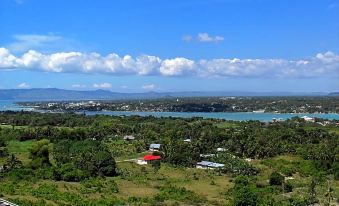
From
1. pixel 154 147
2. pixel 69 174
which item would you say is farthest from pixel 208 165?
pixel 69 174

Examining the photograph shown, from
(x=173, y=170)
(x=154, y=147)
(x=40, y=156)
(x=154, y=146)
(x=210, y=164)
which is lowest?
(x=173, y=170)

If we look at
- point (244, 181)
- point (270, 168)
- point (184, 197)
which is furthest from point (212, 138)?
point (184, 197)

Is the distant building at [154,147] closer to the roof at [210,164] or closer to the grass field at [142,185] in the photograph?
the grass field at [142,185]

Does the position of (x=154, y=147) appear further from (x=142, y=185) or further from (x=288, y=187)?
(x=288, y=187)

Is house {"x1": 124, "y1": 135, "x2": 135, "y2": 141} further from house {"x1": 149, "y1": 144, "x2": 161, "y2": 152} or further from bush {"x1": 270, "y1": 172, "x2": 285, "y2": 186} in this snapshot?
bush {"x1": 270, "y1": 172, "x2": 285, "y2": 186}

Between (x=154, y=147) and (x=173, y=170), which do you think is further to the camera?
(x=154, y=147)

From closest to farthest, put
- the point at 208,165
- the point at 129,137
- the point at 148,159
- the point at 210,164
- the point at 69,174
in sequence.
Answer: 1. the point at 69,174
2. the point at 208,165
3. the point at 210,164
4. the point at 148,159
5. the point at 129,137

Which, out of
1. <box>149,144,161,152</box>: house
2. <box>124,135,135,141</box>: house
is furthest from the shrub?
<box>124,135,135,141</box>: house

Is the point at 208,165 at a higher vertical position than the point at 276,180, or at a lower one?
lower
